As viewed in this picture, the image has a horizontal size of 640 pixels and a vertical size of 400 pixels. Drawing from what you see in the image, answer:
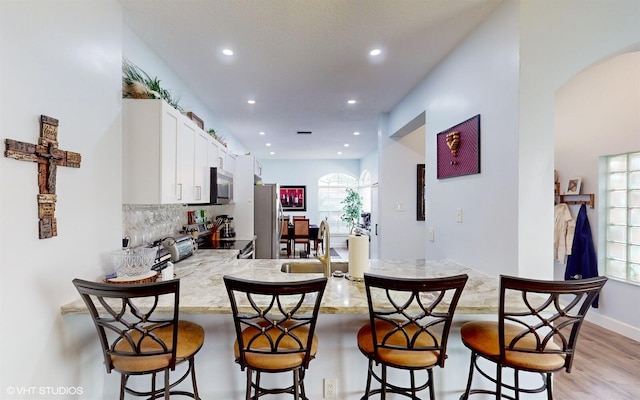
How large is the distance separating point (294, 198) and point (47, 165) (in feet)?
26.9

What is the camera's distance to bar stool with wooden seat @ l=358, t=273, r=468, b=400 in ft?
4.19

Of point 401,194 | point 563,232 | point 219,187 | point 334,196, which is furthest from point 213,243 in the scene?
point 334,196

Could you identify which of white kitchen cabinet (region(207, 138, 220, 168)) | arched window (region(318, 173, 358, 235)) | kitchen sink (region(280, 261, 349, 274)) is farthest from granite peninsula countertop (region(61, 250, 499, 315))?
arched window (region(318, 173, 358, 235))

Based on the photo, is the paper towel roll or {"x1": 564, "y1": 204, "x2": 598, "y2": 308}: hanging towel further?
{"x1": 564, "y1": 204, "x2": 598, "y2": 308}: hanging towel

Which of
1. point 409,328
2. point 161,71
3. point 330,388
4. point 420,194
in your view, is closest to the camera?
point 409,328

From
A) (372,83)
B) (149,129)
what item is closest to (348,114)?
(372,83)

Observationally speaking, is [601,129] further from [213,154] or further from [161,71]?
[161,71]

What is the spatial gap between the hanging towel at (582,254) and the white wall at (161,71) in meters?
4.95

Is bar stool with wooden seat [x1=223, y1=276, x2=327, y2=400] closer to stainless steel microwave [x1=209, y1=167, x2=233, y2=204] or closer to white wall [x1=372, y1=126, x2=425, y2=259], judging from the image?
stainless steel microwave [x1=209, y1=167, x2=233, y2=204]

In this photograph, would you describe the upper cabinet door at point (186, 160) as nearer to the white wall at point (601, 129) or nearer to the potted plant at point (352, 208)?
the white wall at point (601, 129)

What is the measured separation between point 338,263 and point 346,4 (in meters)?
1.98

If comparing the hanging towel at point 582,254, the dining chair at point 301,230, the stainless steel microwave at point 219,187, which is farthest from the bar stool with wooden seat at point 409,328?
the dining chair at point 301,230

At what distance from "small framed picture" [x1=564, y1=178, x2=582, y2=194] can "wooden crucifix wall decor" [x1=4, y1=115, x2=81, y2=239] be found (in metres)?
4.98

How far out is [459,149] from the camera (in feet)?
8.08
